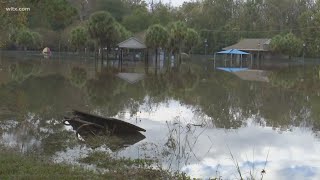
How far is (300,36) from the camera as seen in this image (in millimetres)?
80688

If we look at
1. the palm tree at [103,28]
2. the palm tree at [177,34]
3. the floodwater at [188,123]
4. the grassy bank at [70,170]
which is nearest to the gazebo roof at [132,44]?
the palm tree at [103,28]

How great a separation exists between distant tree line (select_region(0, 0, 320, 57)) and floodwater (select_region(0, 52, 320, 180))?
38990 mm

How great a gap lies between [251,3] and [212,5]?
7865 mm

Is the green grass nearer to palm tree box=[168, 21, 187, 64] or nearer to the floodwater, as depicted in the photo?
the floodwater

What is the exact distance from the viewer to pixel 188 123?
15320 mm

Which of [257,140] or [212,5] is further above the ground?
[212,5]

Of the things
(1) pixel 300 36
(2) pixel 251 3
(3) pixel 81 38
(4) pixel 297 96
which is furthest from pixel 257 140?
(2) pixel 251 3

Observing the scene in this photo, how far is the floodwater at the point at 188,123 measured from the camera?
10.5m

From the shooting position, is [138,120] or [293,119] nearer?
[138,120]

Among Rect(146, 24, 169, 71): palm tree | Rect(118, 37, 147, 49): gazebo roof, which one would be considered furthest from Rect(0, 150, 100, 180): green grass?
Rect(118, 37, 147, 49): gazebo roof

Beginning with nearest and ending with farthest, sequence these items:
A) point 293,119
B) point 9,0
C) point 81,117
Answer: point 9,0, point 81,117, point 293,119

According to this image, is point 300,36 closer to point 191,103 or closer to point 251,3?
point 251,3

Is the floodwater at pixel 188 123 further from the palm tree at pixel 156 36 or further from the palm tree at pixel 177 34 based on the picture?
the palm tree at pixel 177 34

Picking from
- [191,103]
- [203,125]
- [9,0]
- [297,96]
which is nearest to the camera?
[9,0]
